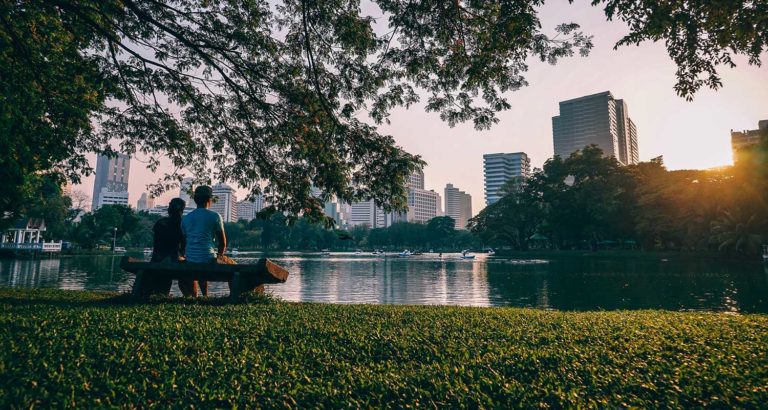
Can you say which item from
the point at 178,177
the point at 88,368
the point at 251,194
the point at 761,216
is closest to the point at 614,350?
the point at 88,368

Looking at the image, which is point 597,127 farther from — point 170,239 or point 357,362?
point 357,362

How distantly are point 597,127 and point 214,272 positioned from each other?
20172cm

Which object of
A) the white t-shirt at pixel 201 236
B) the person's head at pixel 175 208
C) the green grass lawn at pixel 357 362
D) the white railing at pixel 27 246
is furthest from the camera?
the white railing at pixel 27 246

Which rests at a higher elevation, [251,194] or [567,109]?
[567,109]

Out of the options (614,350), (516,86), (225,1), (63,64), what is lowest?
(614,350)

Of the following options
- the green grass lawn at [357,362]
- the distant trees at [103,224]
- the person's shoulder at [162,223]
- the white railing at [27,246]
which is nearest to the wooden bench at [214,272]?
the person's shoulder at [162,223]

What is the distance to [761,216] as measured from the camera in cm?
3947

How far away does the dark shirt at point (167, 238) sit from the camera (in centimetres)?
742

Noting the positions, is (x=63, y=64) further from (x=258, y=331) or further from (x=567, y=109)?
(x=567, y=109)

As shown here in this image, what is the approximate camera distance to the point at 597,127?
589 ft

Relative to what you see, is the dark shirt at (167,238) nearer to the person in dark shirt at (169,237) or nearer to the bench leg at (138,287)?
the person in dark shirt at (169,237)

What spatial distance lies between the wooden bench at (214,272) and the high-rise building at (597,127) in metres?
190

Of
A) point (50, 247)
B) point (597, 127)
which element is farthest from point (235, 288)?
point (597, 127)

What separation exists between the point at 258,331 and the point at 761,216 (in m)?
51.7
